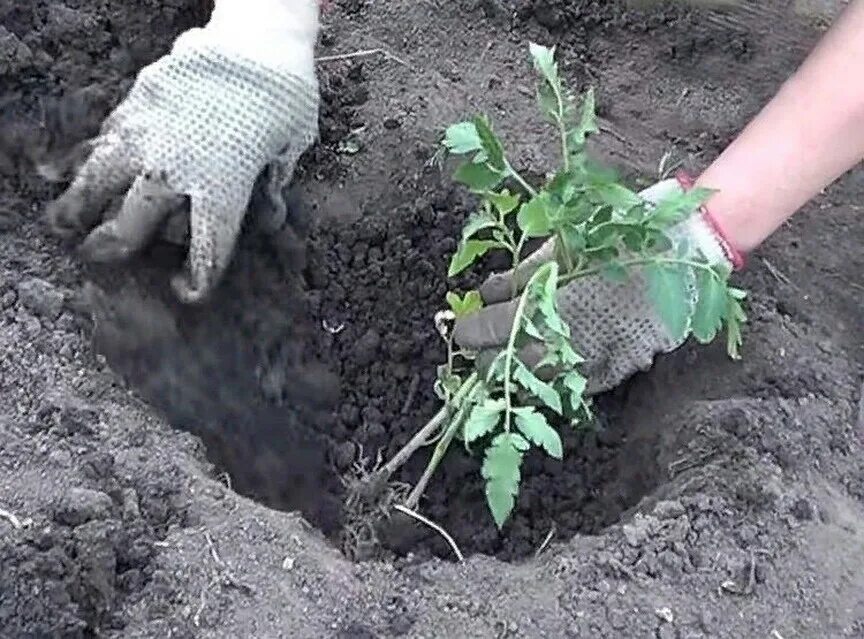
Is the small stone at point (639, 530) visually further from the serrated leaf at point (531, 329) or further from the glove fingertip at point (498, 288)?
the glove fingertip at point (498, 288)

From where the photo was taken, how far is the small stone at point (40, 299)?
1.88 meters

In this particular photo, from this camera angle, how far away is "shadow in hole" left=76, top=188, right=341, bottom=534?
1.99 metres

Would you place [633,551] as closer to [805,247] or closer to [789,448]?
[789,448]

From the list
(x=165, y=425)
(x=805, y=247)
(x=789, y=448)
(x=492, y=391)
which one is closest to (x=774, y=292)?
(x=805, y=247)

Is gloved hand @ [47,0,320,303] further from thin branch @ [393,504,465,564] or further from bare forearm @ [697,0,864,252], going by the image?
bare forearm @ [697,0,864,252]

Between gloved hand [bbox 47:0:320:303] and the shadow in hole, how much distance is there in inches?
2.3

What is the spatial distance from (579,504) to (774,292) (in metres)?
0.48

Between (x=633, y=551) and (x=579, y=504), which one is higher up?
(x=633, y=551)

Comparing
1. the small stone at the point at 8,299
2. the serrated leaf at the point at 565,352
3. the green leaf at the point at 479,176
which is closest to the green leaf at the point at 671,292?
the serrated leaf at the point at 565,352

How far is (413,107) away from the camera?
93.1 inches

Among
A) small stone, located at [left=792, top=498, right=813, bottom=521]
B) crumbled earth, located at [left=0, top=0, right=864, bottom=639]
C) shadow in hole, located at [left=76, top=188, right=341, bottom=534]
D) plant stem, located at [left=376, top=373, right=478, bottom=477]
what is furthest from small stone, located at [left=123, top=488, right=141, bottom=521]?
small stone, located at [left=792, top=498, right=813, bottom=521]

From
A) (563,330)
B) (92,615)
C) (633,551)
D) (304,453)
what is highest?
(563,330)

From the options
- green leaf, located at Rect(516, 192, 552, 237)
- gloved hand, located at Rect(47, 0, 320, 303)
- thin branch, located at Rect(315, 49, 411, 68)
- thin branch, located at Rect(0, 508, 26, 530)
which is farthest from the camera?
thin branch, located at Rect(315, 49, 411, 68)

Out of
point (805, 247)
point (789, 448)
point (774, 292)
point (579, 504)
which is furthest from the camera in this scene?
point (805, 247)
